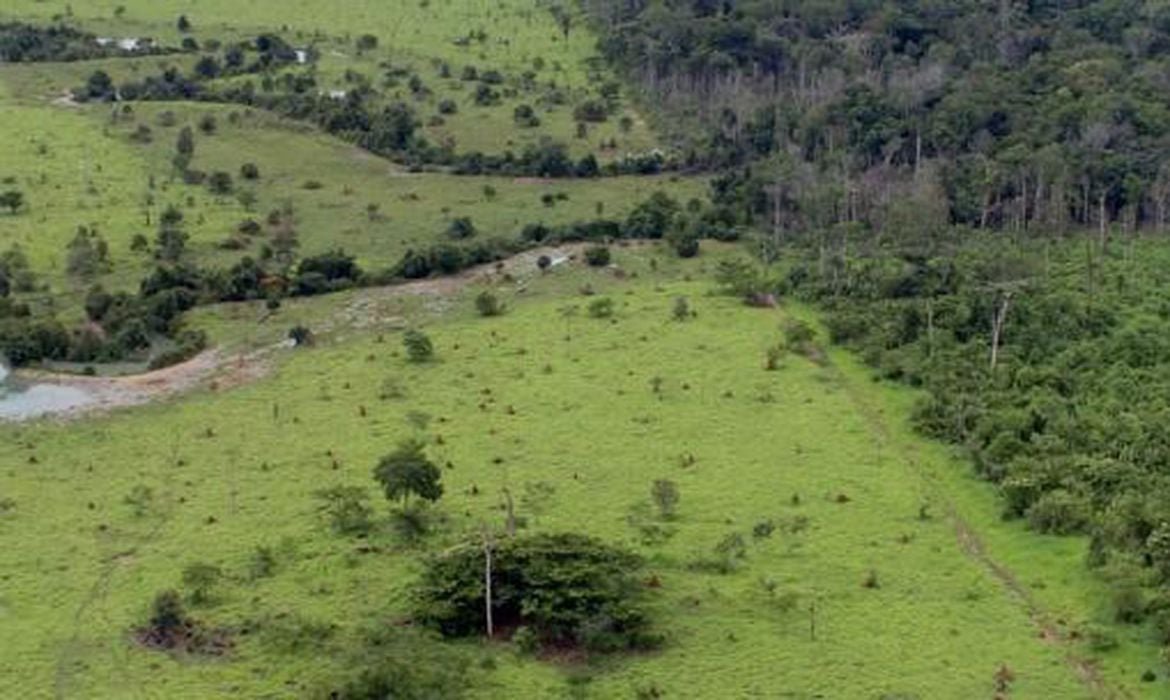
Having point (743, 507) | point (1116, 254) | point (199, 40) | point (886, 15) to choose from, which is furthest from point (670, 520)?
point (199, 40)

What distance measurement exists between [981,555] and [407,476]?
606 inches

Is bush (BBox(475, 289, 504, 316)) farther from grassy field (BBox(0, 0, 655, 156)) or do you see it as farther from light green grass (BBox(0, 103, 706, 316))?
grassy field (BBox(0, 0, 655, 156))

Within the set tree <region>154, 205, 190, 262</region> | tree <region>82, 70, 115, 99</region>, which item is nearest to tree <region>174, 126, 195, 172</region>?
tree <region>154, 205, 190, 262</region>

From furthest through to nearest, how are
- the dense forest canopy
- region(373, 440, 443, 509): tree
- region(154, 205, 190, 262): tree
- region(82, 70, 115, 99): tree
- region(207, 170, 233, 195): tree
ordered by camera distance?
1. region(82, 70, 115, 99): tree
2. region(207, 170, 233, 195): tree
3. the dense forest canopy
4. region(154, 205, 190, 262): tree
5. region(373, 440, 443, 509): tree

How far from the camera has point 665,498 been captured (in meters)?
50.6

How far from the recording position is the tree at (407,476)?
49.1 m

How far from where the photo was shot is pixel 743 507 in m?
51.3

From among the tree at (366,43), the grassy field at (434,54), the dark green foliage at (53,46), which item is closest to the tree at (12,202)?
the grassy field at (434,54)

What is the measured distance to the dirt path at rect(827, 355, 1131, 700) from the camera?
41.7 m

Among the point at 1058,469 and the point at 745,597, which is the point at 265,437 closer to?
the point at 745,597

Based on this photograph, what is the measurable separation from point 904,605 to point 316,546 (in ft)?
50.7

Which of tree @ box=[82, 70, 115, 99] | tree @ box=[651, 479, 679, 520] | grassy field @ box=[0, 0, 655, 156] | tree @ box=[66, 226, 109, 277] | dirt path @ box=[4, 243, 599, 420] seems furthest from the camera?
tree @ box=[82, 70, 115, 99]

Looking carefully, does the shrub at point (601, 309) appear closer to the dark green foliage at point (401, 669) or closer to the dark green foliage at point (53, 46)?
the dark green foliage at point (401, 669)

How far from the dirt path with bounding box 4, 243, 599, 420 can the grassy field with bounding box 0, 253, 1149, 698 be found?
3.92ft
